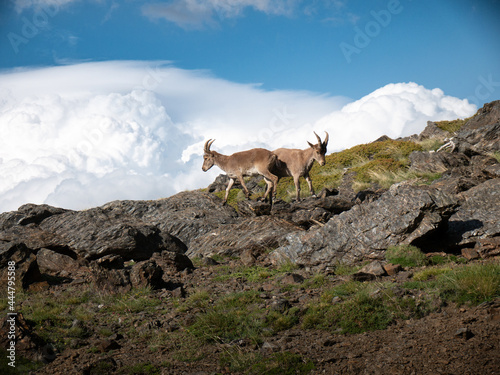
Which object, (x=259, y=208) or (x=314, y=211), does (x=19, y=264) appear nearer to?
(x=259, y=208)

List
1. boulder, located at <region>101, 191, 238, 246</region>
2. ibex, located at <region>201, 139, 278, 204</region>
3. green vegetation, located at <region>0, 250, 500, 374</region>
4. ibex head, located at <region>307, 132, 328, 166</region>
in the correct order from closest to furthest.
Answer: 1. green vegetation, located at <region>0, 250, 500, 374</region>
2. boulder, located at <region>101, 191, 238, 246</region>
3. ibex, located at <region>201, 139, 278, 204</region>
4. ibex head, located at <region>307, 132, 328, 166</region>

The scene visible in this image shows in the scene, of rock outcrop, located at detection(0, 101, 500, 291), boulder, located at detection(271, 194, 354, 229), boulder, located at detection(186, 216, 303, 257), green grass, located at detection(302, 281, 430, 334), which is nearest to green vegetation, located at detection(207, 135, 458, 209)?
rock outcrop, located at detection(0, 101, 500, 291)

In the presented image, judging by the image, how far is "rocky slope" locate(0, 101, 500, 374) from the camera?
666 cm

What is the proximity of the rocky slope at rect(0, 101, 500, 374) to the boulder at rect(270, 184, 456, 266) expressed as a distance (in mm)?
26

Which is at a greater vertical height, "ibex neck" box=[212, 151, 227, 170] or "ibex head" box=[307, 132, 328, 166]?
"ibex neck" box=[212, 151, 227, 170]

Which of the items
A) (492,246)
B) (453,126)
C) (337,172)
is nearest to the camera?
(492,246)

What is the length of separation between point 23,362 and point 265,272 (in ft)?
19.2

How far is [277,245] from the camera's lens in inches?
563

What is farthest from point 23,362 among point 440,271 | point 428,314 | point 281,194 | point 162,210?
point 281,194

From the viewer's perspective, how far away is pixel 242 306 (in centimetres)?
895

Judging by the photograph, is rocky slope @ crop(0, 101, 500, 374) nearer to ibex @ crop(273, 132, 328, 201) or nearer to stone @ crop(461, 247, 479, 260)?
stone @ crop(461, 247, 479, 260)

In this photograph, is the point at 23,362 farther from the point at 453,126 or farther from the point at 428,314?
the point at 453,126

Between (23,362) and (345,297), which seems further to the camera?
(345,297)

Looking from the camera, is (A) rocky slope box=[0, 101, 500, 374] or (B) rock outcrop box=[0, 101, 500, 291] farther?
(B) rock outcrop box=[0, 101, 500, 291]
